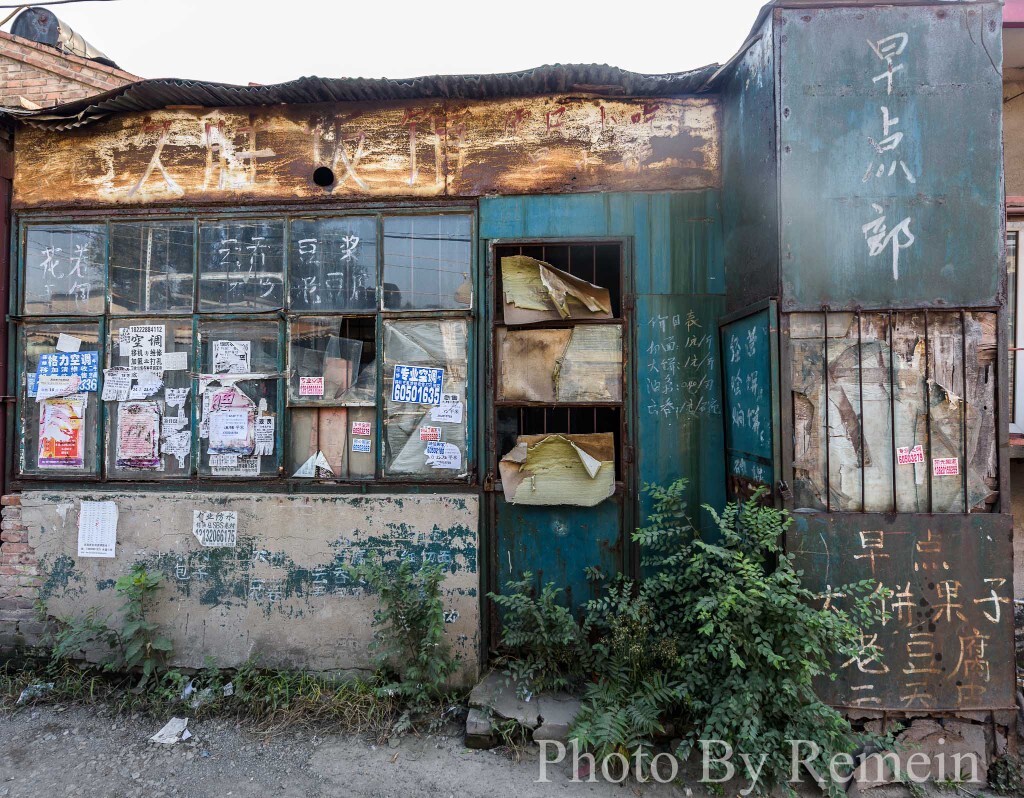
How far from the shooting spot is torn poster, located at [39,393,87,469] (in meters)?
4.16

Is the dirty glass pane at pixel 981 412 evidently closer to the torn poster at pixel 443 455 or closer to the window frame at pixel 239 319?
the window frame at pixel 239 319

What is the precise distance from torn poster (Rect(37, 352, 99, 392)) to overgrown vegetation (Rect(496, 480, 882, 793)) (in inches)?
143

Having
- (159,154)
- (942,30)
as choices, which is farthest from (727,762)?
(159,154)

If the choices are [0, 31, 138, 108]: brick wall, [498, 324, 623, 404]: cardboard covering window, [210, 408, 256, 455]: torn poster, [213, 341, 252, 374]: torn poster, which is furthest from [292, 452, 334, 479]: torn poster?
[0, 31, 138, 108]: brick wall

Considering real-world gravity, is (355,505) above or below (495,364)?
below

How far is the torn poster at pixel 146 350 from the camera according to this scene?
413 centimetres

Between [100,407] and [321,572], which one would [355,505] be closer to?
[321,572]

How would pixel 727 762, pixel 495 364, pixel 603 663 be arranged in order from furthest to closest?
pixel 495 364 → pixel 603 663 → pixel 727 762

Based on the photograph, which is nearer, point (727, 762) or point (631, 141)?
point (727, 762)

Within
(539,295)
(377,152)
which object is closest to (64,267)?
(377,152)

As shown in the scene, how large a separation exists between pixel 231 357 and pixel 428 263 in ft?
5.56

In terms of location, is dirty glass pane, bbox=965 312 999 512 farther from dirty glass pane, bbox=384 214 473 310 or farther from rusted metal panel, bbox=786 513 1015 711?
dirty glass pane, bbox=384 214 473 310

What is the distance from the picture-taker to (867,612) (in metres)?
2.93

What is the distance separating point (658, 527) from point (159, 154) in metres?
4.78
